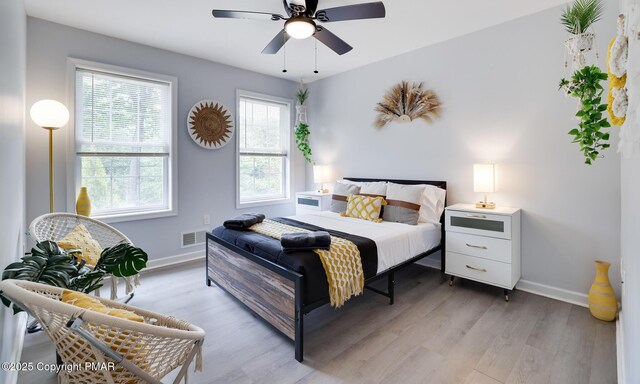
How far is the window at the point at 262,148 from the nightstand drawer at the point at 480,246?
2.90 metres

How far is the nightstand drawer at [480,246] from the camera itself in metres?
2.75

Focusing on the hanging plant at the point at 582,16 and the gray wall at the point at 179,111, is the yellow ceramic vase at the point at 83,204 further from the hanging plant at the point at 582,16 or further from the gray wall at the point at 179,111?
the hanging plant at the point at 582,16

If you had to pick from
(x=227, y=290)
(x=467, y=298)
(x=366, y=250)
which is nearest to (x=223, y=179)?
(x=227, y=290)

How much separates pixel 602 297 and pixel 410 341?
5.50 ft

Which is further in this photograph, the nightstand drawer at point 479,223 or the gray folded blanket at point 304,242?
the nightstand drawer at point 479,223

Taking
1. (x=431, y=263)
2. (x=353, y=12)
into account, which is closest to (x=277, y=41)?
(x=353, y=12)

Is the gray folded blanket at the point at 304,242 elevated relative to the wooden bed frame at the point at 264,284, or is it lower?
elevated

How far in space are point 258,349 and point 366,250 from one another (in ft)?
3.55

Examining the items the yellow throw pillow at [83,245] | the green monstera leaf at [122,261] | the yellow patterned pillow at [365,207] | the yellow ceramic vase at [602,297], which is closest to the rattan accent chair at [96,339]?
the green monstera leaf at [122,261]

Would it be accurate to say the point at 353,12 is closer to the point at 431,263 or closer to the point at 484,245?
the point at 484,245

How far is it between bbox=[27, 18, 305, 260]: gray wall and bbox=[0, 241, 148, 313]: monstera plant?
7.18ft

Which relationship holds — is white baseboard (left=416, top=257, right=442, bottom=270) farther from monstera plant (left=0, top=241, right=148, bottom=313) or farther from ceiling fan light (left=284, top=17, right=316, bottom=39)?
monstera plant (left=0, top=241, right=148, bottom=313)

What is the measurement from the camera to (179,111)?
384 centimetres

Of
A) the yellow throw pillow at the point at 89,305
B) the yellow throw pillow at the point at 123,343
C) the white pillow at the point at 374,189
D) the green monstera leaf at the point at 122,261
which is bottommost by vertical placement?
the yellow throw pillow at the point at 123,343
